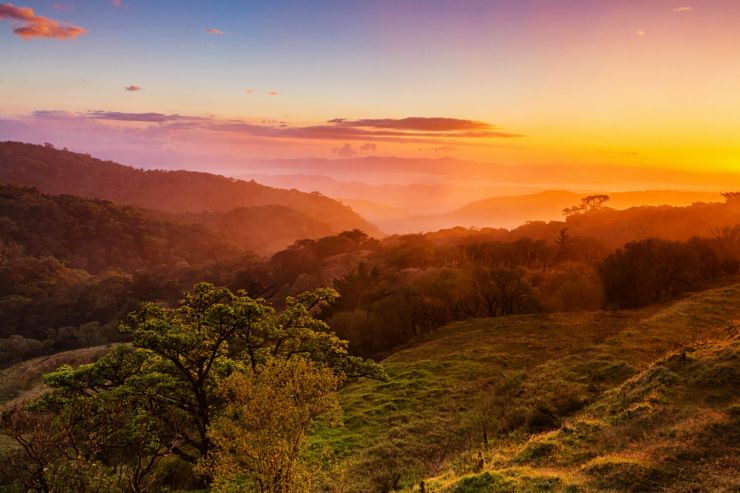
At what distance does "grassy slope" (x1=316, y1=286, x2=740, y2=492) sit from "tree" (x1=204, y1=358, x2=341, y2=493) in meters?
8.41

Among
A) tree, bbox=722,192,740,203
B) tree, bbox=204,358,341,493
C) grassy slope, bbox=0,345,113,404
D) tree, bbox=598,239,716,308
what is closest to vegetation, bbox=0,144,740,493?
tree, bbox=204,358,341,493

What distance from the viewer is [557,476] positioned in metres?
21.0

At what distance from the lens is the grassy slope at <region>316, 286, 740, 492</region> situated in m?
20.3

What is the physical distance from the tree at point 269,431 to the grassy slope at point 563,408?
27.6 ft

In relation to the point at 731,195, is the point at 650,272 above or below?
below

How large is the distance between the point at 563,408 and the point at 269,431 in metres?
22.8

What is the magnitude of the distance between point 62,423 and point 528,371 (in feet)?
130

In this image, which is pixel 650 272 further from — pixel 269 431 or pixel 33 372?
pixel 33 372

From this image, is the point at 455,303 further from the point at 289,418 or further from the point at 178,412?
the point at 289,418

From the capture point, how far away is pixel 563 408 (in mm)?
33250

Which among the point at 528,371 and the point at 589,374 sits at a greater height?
the point at 589,374

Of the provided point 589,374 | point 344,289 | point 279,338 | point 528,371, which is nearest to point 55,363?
point 344,289

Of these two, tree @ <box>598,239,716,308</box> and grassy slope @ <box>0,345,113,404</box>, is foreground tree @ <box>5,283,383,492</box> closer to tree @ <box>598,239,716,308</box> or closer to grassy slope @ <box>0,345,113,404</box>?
tree @ <box>598,239,716,308</box>

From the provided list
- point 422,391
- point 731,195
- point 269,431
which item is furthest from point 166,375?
point 731,195
